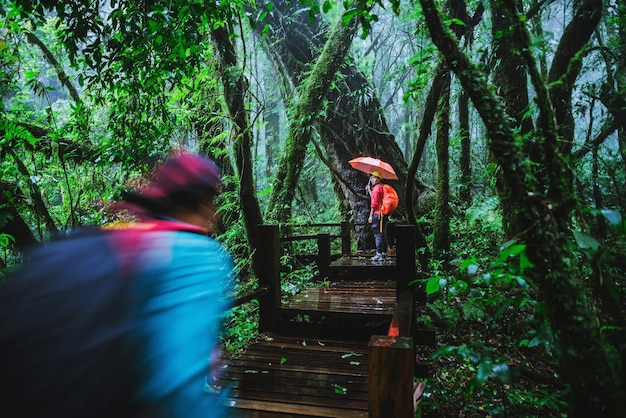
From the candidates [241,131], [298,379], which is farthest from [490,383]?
[241,131]

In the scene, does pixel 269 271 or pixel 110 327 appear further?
pixel 269 271

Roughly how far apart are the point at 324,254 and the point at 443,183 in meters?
2.80

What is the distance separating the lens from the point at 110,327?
1.18 meters

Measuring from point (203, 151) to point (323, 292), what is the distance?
178 inches

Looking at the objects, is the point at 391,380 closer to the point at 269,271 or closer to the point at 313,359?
the point at 313,359

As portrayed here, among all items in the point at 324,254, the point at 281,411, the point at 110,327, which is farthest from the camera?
the point at 324,254

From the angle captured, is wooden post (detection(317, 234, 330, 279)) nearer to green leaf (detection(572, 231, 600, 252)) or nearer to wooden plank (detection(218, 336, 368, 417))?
wooden plank (detection(218, 336, 368, 417))

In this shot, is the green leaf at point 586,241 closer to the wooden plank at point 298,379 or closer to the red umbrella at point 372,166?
the wooden plank at point 298,379

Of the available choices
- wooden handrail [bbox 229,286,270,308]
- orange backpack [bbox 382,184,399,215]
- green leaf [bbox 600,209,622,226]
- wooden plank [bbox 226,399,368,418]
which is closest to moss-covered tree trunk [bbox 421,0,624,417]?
green leaf [bbox 600,209,622,226]

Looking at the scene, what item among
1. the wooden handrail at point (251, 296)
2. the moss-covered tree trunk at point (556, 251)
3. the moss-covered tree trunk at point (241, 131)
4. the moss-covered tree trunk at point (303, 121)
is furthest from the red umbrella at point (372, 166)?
the moss-covered tree trunk at point (556, 251)

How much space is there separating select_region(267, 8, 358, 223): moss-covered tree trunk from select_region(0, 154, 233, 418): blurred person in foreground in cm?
674

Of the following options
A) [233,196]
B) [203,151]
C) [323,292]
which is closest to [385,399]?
[323,292]

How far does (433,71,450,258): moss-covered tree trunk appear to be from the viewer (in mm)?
7457

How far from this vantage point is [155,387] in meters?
1.26
